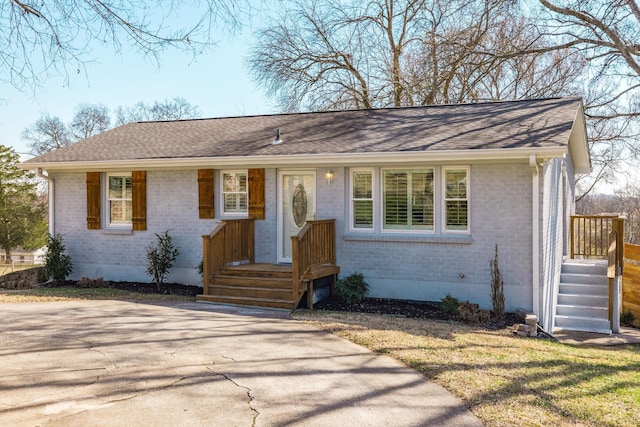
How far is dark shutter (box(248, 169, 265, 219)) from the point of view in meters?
11.6

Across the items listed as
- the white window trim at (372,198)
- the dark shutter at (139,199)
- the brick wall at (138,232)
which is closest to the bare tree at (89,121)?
the brick wall at (138,232)

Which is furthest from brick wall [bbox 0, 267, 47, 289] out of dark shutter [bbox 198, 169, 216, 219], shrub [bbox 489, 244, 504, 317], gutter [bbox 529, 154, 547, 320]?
gutter [bbox 529, 154, 547, 320]

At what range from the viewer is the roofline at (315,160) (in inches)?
367

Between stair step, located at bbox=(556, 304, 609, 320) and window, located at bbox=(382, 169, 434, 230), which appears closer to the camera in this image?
window, located at bbox=(382, 169, 434, 230)

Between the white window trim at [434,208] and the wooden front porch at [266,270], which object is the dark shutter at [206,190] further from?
the white window trim at [434,208]

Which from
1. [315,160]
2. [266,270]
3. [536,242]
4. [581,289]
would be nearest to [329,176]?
[315,160]

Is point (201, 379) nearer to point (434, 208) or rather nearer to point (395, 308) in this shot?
point (395, 308)

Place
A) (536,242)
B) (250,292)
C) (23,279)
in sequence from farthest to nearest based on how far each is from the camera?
(23,279), (250,292), (536,242)

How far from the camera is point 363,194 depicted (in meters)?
11.0

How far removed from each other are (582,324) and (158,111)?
115 ft

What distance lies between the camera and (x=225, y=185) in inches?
477

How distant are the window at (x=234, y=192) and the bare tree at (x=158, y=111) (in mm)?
28670

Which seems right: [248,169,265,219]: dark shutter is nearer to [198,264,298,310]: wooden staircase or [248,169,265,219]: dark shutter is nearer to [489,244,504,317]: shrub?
[198,264,298,310]: wooden staircase

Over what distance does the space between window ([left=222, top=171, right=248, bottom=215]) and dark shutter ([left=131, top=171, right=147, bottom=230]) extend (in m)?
1.96
